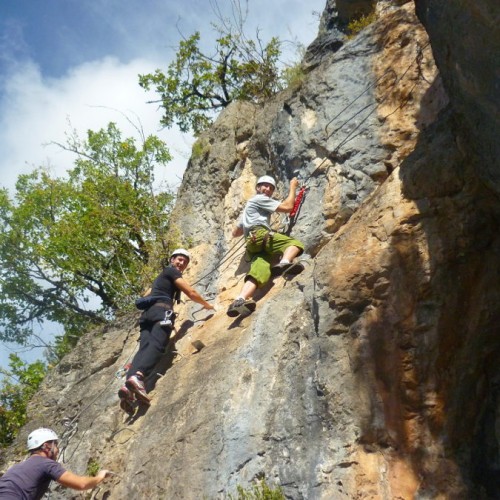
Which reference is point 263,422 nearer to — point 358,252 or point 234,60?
point 358,252

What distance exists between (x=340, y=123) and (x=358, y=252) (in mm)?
3192

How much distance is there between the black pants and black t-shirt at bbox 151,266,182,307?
0.19 meters

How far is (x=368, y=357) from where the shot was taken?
23.0ft

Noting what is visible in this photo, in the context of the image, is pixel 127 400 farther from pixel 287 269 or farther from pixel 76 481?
pixel 287 269

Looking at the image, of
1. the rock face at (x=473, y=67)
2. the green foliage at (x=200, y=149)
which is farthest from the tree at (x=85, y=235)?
the rock face at (x=473, y=67)

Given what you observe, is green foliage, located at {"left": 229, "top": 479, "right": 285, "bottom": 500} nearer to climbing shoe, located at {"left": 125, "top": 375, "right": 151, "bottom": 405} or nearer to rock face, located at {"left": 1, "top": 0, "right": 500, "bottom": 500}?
rock face, located at {"left": 1, "top": 0, "right": 500, "bottom": 500}

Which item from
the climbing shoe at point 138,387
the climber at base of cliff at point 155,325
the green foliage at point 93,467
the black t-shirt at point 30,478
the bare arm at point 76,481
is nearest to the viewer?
the black t-shirt at point 30,478

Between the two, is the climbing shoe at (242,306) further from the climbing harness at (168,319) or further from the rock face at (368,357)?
the climbing harness at (168,319)

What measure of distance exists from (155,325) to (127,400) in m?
1.00

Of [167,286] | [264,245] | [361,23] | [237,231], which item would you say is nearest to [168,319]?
[167,286]

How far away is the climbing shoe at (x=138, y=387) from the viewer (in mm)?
8969

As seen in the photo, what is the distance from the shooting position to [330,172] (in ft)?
32.0

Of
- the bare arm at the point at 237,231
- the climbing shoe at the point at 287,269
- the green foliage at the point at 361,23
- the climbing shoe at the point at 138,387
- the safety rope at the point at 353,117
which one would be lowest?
the climbing shoe at the point at 138,387

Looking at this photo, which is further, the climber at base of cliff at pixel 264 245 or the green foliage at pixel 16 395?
the green foliage at pixel 16 395
